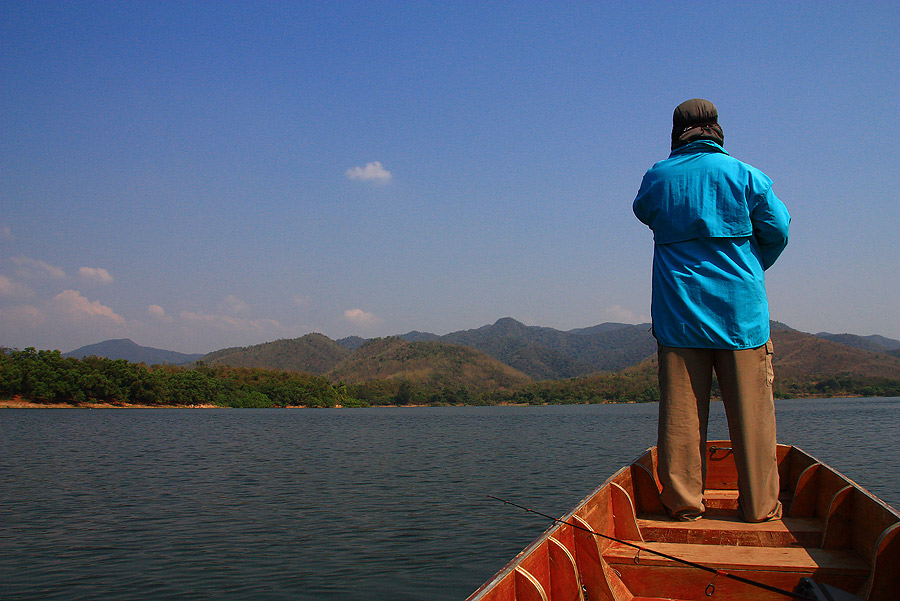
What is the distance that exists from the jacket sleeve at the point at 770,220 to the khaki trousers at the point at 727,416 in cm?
72

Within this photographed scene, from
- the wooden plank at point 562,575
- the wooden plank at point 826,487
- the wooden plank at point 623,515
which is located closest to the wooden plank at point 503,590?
the wooden plank at point 562,575

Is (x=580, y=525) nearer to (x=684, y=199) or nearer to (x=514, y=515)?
(x=684, y=199)

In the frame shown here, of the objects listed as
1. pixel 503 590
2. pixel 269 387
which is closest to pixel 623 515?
pixel 503 590

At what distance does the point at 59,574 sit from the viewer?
943cm

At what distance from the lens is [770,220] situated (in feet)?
13.3

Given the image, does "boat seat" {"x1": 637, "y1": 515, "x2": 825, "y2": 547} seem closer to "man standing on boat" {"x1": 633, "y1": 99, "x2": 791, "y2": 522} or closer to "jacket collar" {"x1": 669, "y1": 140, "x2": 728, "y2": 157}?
"man standing on boat" {"x1": 633, "y1": 99, "x2": 791, "y2": 522}

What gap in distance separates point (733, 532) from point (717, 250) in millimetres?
1894

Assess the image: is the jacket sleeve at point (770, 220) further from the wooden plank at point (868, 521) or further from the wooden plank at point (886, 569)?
the wooden plank at point (886, 569)

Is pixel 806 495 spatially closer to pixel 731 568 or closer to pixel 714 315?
pixel 731 568

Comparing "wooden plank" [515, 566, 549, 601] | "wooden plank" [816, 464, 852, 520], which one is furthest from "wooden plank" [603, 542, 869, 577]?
"wooden plank" [515, 566, 549, 601]

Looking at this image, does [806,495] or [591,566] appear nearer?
[591,566]

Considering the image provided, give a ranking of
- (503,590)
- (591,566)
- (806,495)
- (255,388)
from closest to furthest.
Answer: (503,590), (591,566), (806,495), (255,388)

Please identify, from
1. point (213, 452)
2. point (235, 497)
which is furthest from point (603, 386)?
point (235, 497)

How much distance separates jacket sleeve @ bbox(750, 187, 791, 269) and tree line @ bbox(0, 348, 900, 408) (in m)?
58.5
